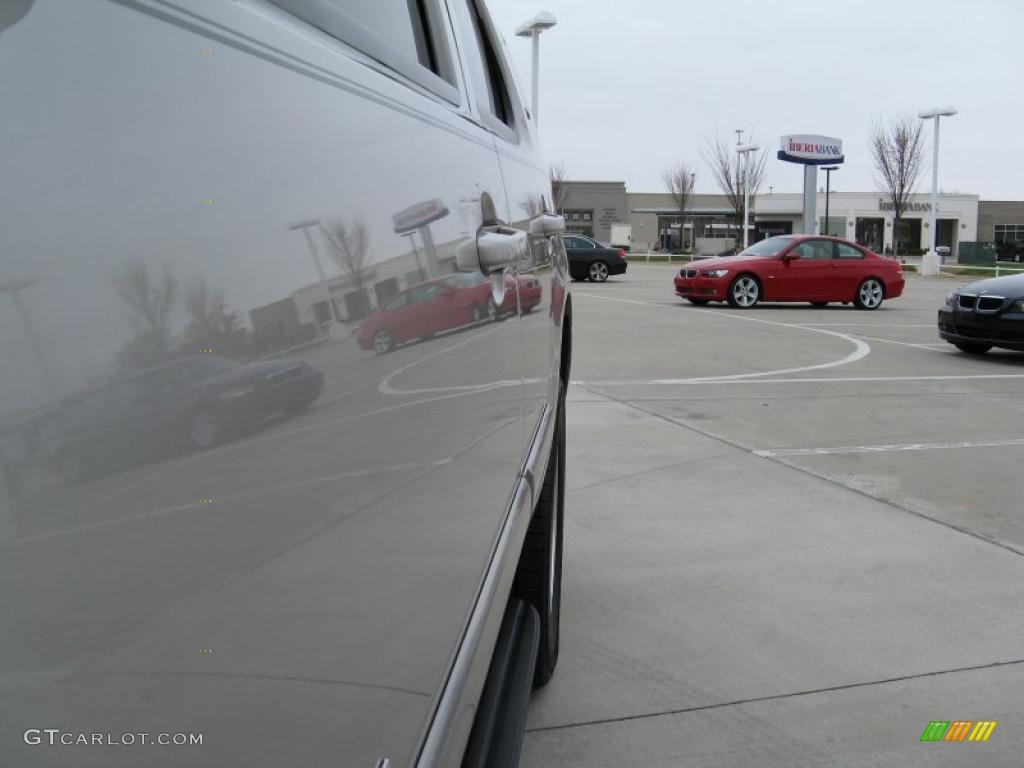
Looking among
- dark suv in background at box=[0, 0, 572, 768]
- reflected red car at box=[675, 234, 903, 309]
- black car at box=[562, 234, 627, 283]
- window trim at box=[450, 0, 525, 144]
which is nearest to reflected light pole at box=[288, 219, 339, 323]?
dark suv in background at box=[0, 0, 572, 768]

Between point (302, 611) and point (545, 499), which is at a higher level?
point (302, 611)

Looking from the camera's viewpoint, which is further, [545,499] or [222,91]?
[545,499]

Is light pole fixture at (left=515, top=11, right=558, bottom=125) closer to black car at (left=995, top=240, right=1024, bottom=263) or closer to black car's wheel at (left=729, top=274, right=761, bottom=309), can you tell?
black car's wheel at (left=729, top=274, right=761, bottom=309)

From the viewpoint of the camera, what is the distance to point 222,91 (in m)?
0.80

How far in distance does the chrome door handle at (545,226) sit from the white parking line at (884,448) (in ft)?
11.1

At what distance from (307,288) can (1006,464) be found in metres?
5.94

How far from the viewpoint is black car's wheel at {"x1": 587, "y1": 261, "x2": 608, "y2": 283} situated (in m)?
26.8

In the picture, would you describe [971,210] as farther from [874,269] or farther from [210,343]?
[210,343]

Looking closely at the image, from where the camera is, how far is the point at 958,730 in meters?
2.79

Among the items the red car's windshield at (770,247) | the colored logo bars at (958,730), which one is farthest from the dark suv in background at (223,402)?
the red car's windshield at (770,247)

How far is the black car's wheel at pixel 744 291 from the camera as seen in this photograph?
1798 cm

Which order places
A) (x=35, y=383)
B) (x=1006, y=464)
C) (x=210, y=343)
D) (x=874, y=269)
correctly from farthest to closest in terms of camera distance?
(x=874, y=269) → (x=1006, y=464) → (x=210, y=343) → (x=35, y=383)

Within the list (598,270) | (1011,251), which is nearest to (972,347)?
(598,270)

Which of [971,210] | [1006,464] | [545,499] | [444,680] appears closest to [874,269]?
[1006,464]
